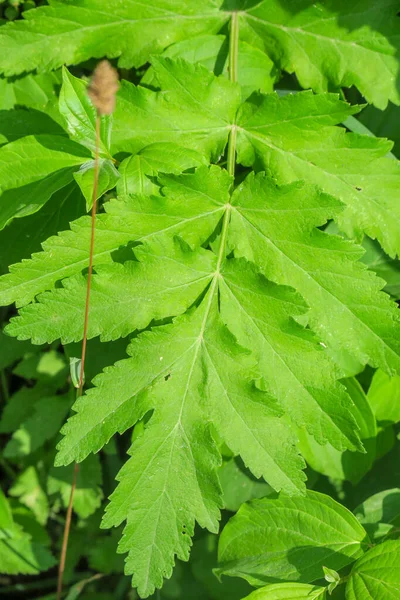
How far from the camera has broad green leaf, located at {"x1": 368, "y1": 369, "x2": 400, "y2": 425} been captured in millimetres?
2012

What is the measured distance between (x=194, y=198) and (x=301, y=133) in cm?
33

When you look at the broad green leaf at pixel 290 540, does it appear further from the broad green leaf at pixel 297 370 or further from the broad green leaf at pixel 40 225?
the broad green leaf at pixel 40 225

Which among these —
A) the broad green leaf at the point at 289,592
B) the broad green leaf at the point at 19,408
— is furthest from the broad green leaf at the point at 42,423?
the broad green leaf at the point at 289,592

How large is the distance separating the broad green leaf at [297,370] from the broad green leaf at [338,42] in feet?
2.38

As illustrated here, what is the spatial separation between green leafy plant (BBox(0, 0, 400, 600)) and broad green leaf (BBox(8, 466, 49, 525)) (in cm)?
106

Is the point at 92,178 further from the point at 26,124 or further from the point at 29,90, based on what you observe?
the point at 29,90

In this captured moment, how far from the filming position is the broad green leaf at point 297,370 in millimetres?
1438

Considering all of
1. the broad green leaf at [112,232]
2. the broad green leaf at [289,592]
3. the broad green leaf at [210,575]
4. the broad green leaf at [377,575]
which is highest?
the broad green leaf at [112,232]

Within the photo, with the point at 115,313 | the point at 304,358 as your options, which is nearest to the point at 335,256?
the point at 304,358

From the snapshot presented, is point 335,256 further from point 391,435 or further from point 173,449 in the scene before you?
point 391,435

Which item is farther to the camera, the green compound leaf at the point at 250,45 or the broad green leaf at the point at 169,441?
the green compound leaf at the point at 250,45

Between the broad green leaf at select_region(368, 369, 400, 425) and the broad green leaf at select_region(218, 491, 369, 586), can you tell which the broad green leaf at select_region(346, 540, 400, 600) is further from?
the broad green leaf at select_region(368, 369, 400, 425)

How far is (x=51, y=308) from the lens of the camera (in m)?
1.47

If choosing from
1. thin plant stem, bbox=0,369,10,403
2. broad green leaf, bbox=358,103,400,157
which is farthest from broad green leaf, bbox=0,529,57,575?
broad green leaf, bbox=358,103,400,157
